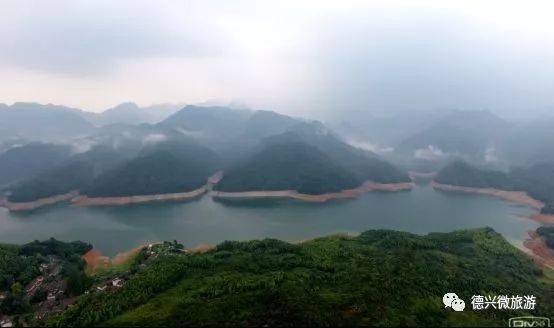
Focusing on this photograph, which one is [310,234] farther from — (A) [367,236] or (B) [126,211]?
(B) [126,211]

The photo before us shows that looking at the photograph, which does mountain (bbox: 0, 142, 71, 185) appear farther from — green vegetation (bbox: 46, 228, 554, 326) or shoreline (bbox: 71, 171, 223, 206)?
green vegetation (bbox: 46, 228, 554, 326)

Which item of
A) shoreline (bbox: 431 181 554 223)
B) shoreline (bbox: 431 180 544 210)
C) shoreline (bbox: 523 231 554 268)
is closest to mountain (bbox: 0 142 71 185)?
shoreline (bbox: 431 180 544 210)

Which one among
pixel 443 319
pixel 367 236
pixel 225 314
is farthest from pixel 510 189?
pixel 225 314

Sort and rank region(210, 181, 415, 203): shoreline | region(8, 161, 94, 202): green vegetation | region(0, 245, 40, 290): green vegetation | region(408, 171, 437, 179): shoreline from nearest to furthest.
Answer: region(0, 245, 40, 290): green vegetation, region(8, 161, 94, 202): green vegetation, region(210, 181, 415, 203): shoreline, region(408, 171, 437, 179): shoreline

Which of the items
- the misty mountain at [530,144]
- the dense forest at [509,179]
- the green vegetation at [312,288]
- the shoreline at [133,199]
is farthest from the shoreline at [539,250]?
the misty mountain at [530,144]

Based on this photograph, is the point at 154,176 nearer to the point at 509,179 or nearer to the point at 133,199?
the point at 133,199

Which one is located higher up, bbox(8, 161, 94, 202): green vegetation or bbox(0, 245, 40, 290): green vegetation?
bbox(8, 161, 94, 202): green vegetation

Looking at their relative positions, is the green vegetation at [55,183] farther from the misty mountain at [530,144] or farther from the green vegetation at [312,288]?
the misty mountain at [530,144]
